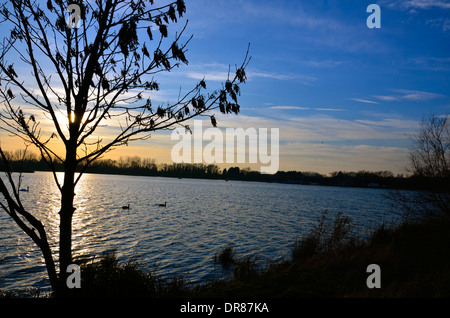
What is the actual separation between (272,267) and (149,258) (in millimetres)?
8930

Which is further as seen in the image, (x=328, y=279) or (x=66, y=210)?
(x=328, y=279)

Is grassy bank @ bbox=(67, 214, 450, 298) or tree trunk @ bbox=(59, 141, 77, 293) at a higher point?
tree trunk @ bbox=(59, 141, 77, 293)

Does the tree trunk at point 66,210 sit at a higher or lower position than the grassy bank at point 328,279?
higher

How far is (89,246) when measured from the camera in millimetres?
22203

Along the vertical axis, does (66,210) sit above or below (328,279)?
above

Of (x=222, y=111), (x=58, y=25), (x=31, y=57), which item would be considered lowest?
(x=222, y=111)

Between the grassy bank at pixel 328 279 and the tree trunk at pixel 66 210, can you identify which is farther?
the grassy bank at pixel 328 279

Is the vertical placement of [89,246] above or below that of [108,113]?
below

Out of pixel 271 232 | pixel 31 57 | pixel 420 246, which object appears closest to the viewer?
pixel 31 57

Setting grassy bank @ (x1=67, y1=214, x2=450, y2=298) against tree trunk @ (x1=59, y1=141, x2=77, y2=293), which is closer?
tree trunk @ (x1=59, y1=141, x2=77, y2=293)

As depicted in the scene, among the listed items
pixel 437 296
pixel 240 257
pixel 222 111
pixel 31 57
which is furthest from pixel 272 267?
pixel 31 57

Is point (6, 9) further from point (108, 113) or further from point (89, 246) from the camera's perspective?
point (89, 246)
